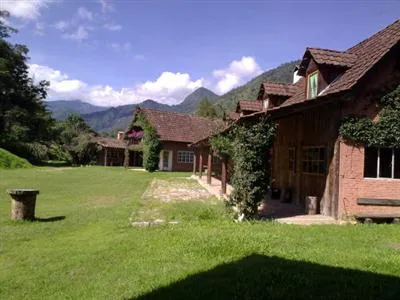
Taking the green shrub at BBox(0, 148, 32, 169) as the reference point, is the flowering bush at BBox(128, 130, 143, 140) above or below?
above

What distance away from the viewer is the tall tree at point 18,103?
50.0m

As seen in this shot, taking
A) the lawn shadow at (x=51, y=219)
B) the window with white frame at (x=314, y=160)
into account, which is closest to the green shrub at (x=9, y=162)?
the lawn shadow at (x=51, y=219)

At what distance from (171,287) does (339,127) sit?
27.5 feet

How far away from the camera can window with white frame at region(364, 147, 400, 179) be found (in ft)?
42.3

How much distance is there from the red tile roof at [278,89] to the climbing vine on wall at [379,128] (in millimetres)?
7535

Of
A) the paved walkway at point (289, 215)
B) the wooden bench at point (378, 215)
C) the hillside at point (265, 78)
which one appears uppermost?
the hillside at point (265, 78)

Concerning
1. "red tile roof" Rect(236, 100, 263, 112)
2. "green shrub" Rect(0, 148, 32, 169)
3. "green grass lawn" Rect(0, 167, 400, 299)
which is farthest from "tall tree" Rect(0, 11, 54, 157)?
"green grass lawn" Rect(0, 167, 400, 299)

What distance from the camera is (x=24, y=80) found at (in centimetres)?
5684

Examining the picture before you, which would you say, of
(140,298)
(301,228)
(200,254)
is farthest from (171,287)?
(301,228)

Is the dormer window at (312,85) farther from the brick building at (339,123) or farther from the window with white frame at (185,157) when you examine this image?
the window with white frame at (185,157)

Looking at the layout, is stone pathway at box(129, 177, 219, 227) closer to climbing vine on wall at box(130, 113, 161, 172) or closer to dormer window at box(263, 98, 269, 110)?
dormer window at box(263, 98, 269, 110)

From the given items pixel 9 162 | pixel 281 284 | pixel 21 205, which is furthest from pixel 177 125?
pixel 281 284

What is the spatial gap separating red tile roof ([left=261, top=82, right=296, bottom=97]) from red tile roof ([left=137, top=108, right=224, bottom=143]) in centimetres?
2348

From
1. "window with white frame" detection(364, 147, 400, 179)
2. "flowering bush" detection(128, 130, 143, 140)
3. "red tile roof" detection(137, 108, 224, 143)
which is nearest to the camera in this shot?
"window with white frame" detection(364, 147, 400, 179)
